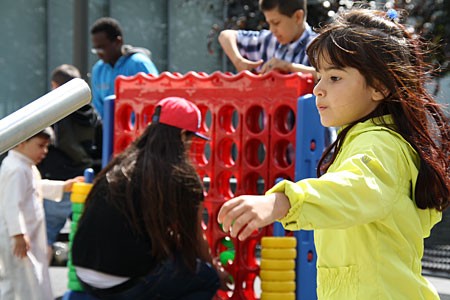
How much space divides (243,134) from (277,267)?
2.56 ft

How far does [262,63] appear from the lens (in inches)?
200

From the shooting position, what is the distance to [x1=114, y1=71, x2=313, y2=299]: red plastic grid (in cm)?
460

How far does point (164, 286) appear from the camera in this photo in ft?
13.3

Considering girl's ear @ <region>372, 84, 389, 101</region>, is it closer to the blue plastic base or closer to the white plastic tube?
the white plastic tube

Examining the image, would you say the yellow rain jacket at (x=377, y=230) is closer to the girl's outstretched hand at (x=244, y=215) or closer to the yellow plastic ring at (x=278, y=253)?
the girl's outstretched hand at (x=244, y=215)

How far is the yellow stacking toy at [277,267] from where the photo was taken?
436cm

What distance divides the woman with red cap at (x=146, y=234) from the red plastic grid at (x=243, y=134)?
50cm

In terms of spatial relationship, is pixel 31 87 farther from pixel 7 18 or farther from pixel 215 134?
pixel 215 134

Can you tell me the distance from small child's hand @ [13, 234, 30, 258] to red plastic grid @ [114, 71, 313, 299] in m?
0.97

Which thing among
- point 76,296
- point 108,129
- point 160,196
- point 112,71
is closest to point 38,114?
point 160,196

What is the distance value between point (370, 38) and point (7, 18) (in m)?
9.26

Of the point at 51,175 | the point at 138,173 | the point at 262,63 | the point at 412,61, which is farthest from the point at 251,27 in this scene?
the point at 412,61

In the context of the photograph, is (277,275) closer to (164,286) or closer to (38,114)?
(164,286)

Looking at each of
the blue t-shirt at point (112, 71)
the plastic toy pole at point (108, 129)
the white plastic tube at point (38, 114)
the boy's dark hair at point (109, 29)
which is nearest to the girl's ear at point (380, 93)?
the white plastic tube at point (38, 114)
